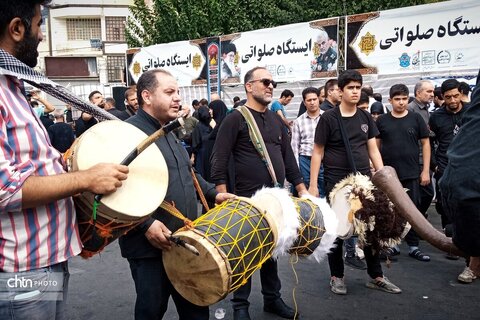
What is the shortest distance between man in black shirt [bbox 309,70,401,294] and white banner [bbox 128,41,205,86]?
10.8 m

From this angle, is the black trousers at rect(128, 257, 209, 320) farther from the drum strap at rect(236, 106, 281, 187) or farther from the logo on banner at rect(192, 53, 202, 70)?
the logo on banner at rect(192, 53, 202, 70)

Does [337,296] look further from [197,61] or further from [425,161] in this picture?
[197,61]

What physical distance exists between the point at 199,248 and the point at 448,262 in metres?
4.13

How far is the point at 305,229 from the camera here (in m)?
3.03

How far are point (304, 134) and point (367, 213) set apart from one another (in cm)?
299

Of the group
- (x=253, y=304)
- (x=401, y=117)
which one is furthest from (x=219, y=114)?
(x=253, y=304)

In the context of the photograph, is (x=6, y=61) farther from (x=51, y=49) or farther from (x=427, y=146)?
(x=51, y=49)

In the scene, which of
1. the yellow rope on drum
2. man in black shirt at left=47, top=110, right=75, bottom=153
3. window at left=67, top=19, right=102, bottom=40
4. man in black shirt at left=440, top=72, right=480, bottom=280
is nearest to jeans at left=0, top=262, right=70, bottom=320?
the yellow rope on drum

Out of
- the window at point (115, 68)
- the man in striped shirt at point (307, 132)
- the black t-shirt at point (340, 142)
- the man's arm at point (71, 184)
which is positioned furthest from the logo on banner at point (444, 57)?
the window at point (115, 68)

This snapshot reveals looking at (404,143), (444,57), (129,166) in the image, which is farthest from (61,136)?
(444,57)

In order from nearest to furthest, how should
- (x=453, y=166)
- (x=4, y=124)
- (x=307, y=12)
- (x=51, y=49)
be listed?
(x=4, y=124), (x=453, y=166), (x=307, y=12), (x=51, y=49)

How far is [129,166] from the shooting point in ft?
6.73

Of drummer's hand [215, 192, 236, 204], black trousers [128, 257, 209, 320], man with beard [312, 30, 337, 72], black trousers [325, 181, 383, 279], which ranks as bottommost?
black trousers [325, 181, 383, 279]

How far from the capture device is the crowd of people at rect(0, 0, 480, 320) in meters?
1.60
